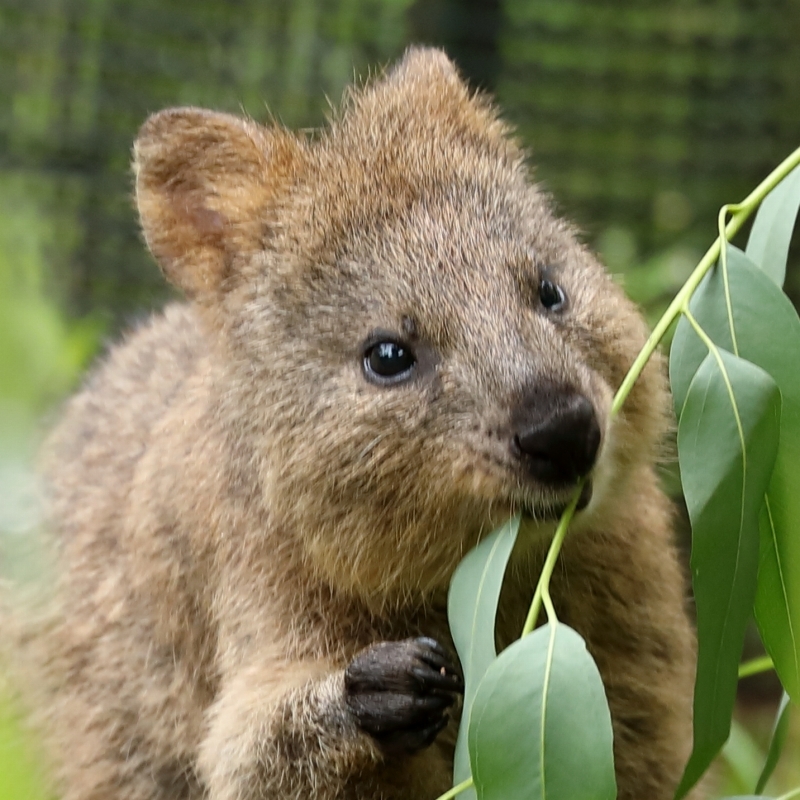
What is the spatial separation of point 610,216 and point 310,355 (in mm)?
3953

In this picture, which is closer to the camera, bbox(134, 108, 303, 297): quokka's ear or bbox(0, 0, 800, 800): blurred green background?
bbox(134, 108, 303, 297): quokka's ear

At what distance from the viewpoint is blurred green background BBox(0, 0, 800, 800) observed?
243 inches

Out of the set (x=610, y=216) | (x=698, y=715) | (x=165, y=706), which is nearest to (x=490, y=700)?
(x=698, y=715)

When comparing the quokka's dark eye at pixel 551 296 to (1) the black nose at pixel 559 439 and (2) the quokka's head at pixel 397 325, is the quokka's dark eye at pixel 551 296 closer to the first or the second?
(2) the quokka's head at pixel 397 325

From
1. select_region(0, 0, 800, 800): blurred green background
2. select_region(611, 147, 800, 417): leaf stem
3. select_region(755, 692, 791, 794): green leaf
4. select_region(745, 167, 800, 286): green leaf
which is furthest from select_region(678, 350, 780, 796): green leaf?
select_region(0, 0, 800, 800): blurred green background

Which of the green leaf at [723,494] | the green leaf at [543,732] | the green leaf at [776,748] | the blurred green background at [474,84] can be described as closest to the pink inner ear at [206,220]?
the green leaf at [723,494]

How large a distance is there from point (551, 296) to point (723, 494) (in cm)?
78

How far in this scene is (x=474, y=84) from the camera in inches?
237

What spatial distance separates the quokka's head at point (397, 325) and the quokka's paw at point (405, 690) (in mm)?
211

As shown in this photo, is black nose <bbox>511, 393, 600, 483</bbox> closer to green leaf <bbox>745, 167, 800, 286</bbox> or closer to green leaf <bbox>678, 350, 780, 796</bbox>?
green leaf <bbox>678, 350, 780, 796</bbox>

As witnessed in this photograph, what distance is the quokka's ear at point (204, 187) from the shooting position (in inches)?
121

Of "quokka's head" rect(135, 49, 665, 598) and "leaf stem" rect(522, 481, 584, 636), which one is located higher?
"quokka's head" rect(135, 49, 665, 598)

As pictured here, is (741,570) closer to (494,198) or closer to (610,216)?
(494,198)

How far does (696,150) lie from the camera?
6.27 m
